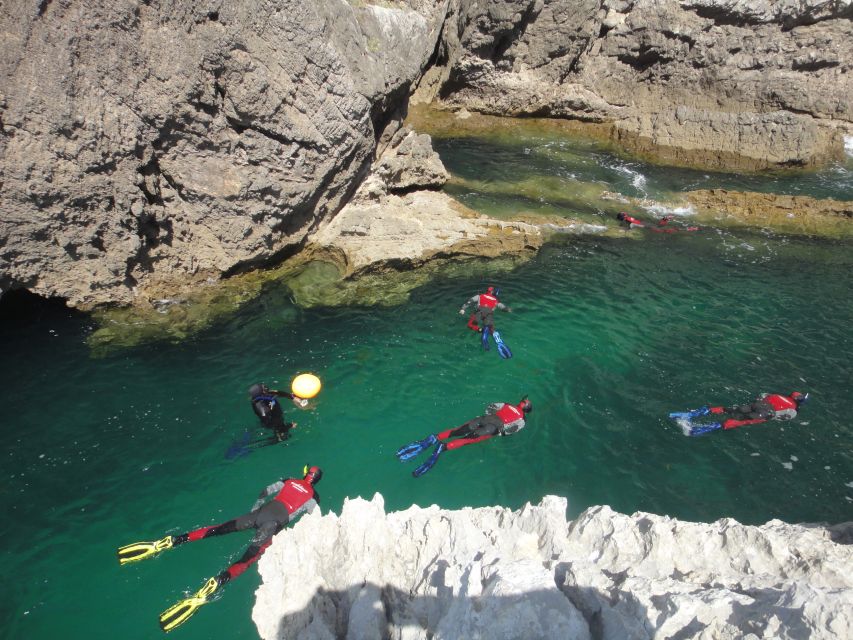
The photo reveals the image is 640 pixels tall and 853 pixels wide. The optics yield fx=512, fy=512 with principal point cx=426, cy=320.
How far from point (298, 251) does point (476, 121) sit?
1703 centimetres

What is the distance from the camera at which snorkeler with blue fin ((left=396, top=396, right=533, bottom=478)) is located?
10.2 m

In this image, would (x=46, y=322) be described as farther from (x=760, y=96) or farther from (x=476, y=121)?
(x=760, y=96)

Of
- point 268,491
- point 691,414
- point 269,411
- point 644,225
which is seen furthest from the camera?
point 644,225

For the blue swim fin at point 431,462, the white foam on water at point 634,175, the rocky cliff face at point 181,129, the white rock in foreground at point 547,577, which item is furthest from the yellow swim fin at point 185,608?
the white foam on water at point 634,175

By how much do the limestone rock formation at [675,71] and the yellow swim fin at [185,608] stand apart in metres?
26.4

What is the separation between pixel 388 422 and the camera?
10906 mm

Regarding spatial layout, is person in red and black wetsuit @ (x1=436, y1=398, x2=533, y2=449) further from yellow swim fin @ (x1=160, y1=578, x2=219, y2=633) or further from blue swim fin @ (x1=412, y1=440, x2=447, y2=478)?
yellow swim fin @ (x1=160, y1=578, x2=219, y2=633)

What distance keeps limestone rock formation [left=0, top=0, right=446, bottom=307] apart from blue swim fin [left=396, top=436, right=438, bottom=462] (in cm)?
761

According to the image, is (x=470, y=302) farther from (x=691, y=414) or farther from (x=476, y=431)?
(x=691, y=414)

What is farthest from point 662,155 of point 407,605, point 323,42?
point 407,605

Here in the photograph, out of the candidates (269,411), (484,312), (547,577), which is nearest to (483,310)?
(484,312)

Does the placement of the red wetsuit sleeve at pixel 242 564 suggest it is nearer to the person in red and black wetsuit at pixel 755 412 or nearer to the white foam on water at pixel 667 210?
the person in red and black wetsuit at pixel 755 412

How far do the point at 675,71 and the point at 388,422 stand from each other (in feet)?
88.0

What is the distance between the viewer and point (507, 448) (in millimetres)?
10531
